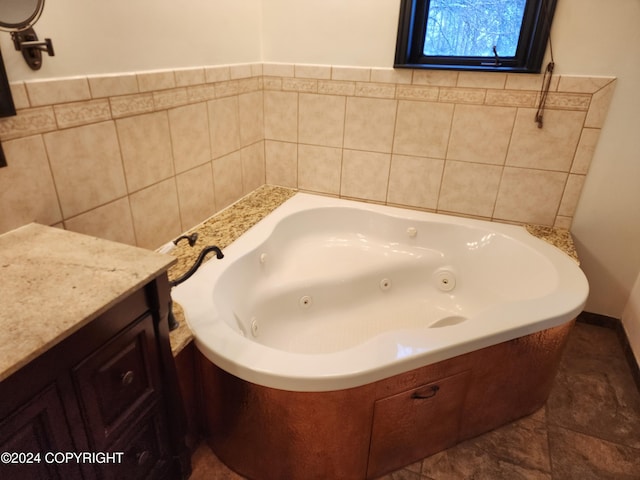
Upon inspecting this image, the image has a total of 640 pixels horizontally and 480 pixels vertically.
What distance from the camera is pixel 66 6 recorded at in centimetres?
116

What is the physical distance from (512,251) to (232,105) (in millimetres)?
1573

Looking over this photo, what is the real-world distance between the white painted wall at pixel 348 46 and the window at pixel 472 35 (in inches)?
3.1

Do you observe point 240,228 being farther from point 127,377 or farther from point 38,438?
point 38,438

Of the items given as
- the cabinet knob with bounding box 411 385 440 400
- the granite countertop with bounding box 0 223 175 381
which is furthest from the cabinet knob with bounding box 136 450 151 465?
the cabinet knob with bounding box 411 385 440 400

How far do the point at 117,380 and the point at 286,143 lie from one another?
176 cm

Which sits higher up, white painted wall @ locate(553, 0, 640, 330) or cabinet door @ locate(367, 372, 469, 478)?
white painted wall @ locate(553, 0, 640, 330)

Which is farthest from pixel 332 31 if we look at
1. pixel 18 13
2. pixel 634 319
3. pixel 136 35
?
pixel 634 319

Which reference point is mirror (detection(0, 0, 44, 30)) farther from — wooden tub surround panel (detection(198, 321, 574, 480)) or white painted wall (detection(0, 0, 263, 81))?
wooden tub surround panel (detection(198, 321, 574, 480))

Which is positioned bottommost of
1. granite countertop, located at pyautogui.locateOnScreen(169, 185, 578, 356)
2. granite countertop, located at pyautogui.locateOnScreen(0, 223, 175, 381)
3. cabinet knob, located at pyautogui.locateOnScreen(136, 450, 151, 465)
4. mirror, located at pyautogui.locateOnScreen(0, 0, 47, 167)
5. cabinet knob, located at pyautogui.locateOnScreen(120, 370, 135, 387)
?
cabinet knob, located at pyautogui.locateOnScreen(136, 450, 151, 465)

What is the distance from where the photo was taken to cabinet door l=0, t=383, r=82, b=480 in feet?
2.19

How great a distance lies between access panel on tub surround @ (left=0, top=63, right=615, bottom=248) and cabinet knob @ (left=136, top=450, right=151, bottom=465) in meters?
0.71

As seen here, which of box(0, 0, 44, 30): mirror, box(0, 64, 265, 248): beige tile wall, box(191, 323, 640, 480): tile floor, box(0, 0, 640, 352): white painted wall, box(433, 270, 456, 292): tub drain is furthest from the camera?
box(433, 270, 456, 292): tub drain

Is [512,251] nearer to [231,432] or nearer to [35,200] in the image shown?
[231,432]

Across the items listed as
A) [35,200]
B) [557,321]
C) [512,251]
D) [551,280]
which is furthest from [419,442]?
[35,200]
